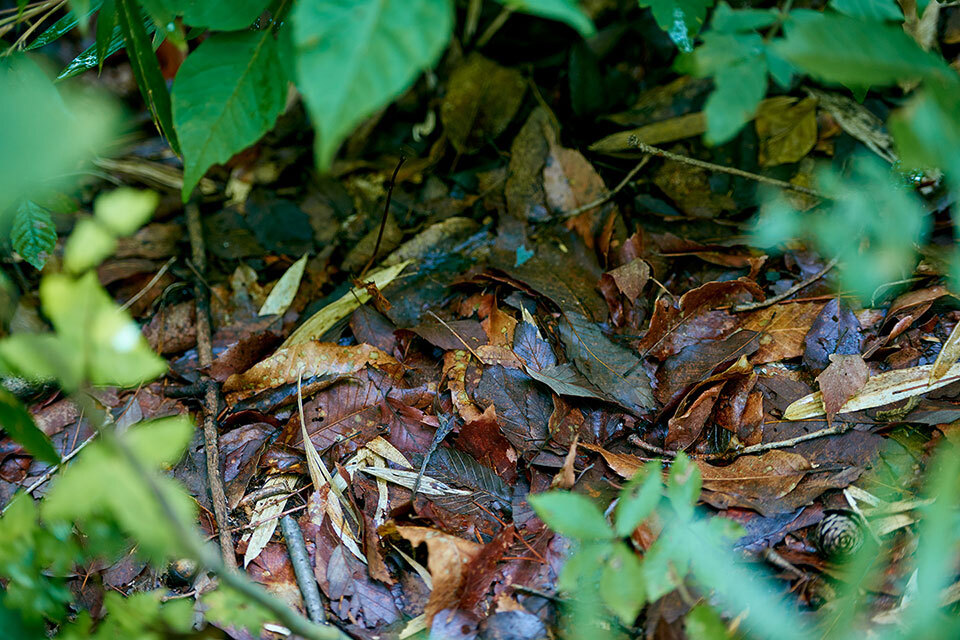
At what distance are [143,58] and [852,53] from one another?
4.26 ft

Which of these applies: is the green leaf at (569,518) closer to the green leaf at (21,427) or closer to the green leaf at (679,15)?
the green leaf at (21,427)

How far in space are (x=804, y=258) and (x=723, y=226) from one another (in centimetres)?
29

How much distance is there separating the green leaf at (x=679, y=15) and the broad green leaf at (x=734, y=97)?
20.0 inches

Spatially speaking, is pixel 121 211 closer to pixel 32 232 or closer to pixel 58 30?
pixel 58 30

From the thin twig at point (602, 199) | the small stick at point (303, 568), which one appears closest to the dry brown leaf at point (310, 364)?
the small stick at point (303, 568)

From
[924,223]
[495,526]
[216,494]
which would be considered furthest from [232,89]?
[924,223]

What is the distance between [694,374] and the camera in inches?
69.7

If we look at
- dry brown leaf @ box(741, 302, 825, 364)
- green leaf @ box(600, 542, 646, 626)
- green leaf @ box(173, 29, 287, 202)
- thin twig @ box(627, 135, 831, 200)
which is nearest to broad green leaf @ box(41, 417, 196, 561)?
green leaf @ box(173, 29, 287, 202)

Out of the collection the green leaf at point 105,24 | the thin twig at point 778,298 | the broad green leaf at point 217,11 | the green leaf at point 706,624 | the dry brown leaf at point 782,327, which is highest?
the green leaf at point 105,24

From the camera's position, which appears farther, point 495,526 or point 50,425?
point 50,425

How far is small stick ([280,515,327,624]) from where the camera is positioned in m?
1.43

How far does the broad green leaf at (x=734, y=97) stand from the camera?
1.03m

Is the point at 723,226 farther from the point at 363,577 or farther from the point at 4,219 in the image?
the point at 4,219

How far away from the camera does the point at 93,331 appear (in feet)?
2.81
